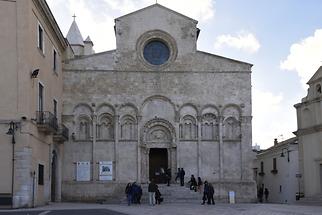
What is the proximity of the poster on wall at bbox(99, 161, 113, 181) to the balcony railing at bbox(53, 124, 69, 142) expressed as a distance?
325 cm

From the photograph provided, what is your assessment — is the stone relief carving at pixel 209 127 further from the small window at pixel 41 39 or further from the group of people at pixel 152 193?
the small window at pixel 41 39

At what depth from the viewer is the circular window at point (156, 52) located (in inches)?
1731

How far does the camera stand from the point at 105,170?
4216cm

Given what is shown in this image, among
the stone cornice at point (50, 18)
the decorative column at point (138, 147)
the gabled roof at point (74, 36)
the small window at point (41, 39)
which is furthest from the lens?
the gabled roof at point (74, 36)

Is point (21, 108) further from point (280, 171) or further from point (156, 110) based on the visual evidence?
point (280, 171)

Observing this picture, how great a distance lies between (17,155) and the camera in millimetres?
30016

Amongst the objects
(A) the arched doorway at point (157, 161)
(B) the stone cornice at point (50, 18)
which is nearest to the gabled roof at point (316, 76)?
(A) the arched doorway at point (157, 161)

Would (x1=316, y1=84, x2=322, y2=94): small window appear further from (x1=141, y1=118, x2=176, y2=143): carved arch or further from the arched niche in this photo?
(x1=141, y1=118, x2=176, y2=143): carved arch

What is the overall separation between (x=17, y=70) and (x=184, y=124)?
52.5 ft

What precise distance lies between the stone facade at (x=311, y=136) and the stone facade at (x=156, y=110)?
4120mm

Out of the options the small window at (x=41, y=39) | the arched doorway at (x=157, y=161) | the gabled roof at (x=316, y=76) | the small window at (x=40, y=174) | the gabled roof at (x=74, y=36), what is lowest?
the small window at (x=40, y=174)

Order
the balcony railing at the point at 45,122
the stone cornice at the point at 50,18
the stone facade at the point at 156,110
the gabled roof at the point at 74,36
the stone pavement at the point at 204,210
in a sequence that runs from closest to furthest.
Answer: the stone pavement at the point at 204,210, the balcony railing at the point at 45,122, the stone cornice at the point at 50,18, the stone facade at the point at 156,110, the gabled roof at the point at 74,36

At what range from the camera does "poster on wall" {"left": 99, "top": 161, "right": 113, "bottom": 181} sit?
138 feet

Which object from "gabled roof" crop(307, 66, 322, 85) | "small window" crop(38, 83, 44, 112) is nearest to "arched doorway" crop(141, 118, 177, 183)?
"small window" crop(38, 83, 44, 112)
